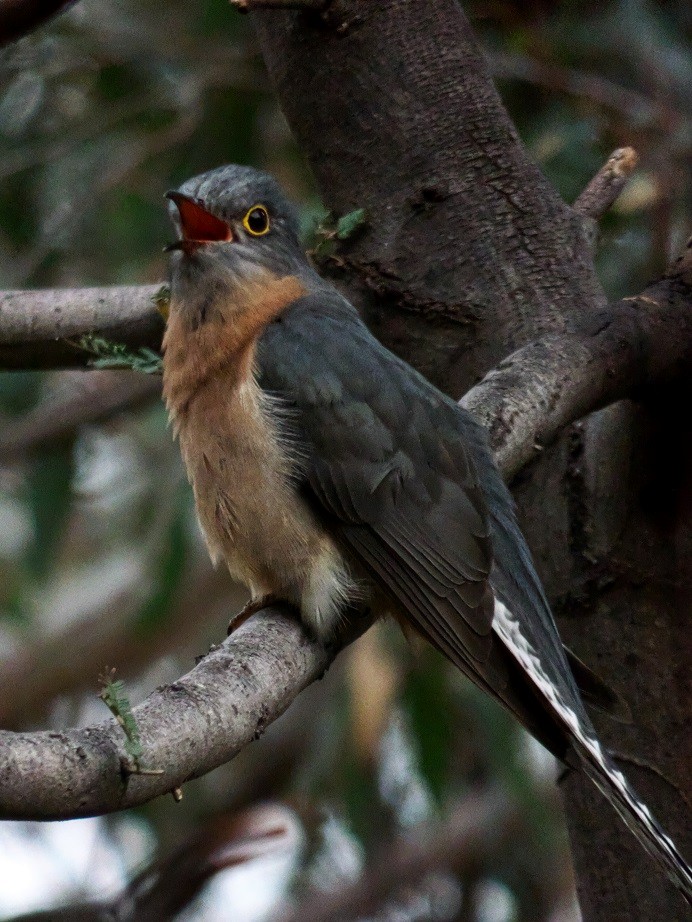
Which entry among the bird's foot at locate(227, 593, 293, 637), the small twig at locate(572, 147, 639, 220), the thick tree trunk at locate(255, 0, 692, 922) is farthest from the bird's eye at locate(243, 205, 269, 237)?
the bird's foot at locate(227, 593, 293, 637)

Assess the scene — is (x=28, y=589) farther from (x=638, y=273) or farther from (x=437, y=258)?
(x=437, y=258)

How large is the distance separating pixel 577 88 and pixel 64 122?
2061 millimetres

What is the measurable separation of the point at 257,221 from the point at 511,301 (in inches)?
30.5

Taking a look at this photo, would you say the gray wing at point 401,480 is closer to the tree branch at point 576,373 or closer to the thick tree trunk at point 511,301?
the tree branch at point 576,373

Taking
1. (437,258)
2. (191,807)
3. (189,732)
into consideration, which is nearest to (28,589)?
(191,807)

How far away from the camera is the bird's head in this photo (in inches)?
134

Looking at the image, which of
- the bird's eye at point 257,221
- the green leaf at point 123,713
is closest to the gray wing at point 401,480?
the bird's eye at point 257,221

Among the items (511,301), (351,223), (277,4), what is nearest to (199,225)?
(351,223)

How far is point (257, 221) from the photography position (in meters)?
3.56

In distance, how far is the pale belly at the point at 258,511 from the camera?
2.96 m

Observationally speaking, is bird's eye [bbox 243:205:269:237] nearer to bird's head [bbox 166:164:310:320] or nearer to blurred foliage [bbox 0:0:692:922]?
bird's head [bbox 166:164:310:320]

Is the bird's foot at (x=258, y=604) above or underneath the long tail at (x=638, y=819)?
above

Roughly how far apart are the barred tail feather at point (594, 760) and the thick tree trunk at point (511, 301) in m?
0.34

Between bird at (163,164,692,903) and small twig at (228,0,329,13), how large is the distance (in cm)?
56
